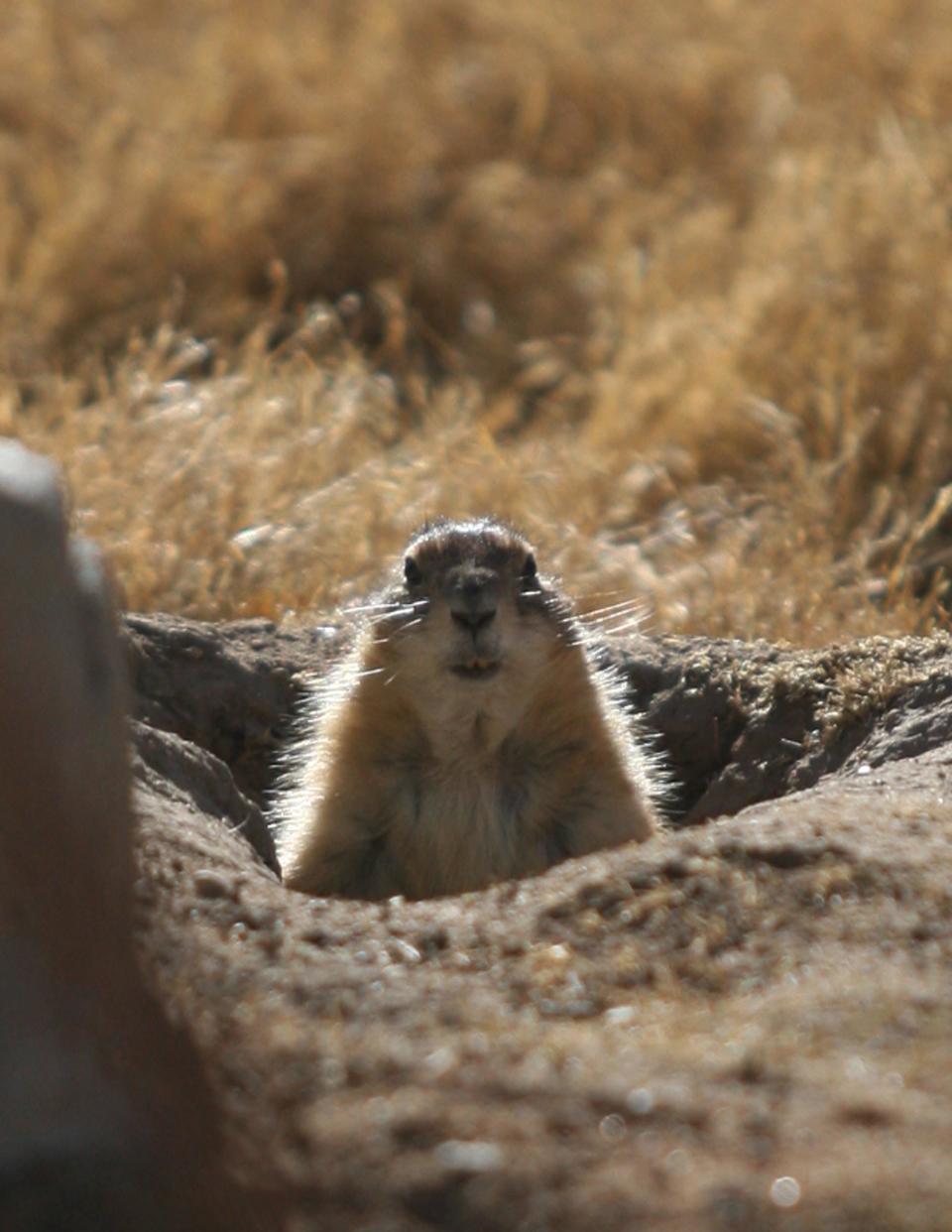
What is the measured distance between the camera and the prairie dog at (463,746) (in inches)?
208

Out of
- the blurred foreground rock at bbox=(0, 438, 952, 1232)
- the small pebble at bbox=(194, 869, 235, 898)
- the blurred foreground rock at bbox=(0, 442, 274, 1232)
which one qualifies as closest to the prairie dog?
the blurred foreground rock at bbox=(0, 438, 952, 1232)

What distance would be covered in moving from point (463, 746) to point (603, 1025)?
2616 millimetres

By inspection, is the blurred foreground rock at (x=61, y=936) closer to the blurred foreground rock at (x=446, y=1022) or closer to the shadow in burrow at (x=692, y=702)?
the blurred foreground rock at (x=446, y=1022)

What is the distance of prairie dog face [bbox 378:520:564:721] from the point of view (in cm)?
525

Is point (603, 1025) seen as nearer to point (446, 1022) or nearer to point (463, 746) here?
point (446, 1022)

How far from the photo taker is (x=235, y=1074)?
2.59m

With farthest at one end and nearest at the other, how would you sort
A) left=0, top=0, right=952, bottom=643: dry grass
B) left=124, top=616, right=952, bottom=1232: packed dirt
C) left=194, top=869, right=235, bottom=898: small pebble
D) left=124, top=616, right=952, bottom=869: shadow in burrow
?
left=0, top=0, right=952, bottom=643: dry grass < left=124, top=616, right=952, bottom=869: shadow in burrow < left=194, top=869, right=235, bottom=898: small pebble < left=124, top=616, right=952, bottom=1232: packed dirt

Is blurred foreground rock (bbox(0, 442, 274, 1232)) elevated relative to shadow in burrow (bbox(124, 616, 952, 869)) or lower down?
lower down

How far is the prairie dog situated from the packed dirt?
0.92 metres

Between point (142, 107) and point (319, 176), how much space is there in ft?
3.74

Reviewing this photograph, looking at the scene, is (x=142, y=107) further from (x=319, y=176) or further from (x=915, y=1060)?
(x=915, y=1060)

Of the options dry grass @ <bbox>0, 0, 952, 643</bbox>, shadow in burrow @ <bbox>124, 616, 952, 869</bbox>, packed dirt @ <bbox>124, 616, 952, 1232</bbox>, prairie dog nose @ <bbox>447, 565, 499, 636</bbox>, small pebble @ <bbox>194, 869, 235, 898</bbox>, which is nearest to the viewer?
packed dirt @ <bbox>124, 616, 952, 1232</bbox>

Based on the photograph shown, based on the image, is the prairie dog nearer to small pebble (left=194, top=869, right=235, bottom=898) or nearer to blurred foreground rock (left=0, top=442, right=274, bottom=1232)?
small pebble (left=194, top=869, right=235, bottom=898)

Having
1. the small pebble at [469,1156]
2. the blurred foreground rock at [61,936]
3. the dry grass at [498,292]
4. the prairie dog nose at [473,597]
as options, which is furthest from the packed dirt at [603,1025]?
the dry grass at [498,292]
